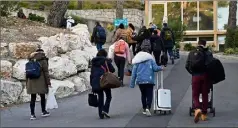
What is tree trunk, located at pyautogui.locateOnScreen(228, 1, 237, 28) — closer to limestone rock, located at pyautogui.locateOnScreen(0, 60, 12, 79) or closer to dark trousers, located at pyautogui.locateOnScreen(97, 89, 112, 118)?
limestone rock, located at pyautogui.locateOnScreen(0, 60, 12, 79)

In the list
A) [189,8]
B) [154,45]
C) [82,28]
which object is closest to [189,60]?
[154,45]

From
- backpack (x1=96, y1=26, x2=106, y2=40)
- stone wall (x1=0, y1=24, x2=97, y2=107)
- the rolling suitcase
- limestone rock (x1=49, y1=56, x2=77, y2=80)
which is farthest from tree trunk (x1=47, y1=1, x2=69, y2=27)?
the rolling suitcase

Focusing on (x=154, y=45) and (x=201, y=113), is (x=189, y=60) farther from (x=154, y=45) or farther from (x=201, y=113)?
(x=154, y=45)

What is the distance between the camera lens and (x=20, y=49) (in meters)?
17.2

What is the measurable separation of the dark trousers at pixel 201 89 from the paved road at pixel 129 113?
36 cm

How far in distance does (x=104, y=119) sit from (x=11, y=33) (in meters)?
7.13

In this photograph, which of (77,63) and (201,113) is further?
(77,63)

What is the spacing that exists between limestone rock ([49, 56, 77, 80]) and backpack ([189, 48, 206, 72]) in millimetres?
5957

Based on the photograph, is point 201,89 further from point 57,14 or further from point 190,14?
point 190,14

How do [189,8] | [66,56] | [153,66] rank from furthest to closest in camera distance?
1. [189,8]
2. [66,56]
3. [153,66]

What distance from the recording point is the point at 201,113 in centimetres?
1221

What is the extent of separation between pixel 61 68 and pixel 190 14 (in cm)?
2682

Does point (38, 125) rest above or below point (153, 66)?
below

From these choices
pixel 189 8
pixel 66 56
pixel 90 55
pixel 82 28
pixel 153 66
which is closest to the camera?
pixel 153 66
